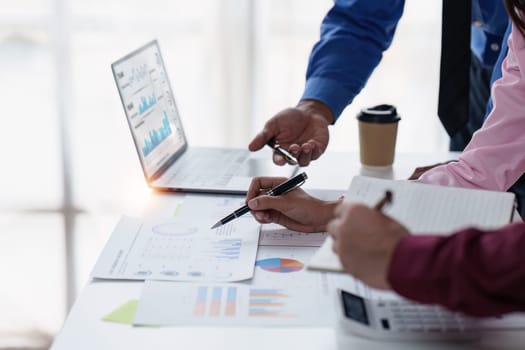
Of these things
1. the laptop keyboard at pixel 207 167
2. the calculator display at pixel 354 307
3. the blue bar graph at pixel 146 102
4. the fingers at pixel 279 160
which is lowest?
the laptop keyboard at pixel 207 167

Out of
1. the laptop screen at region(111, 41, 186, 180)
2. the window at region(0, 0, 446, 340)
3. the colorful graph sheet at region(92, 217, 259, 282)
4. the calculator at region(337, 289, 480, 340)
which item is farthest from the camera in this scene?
the window at region(0, 0, 446, 340)

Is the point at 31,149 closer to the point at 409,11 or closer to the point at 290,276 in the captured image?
the point at 409,11

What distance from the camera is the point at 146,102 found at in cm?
165

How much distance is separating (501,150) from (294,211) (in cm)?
37

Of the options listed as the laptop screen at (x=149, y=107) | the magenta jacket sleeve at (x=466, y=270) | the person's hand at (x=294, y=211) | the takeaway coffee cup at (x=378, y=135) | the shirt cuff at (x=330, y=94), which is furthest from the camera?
the shirt cuff at (x=330, y=94)

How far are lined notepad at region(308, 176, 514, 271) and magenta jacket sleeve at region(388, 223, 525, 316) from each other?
0.12 metres

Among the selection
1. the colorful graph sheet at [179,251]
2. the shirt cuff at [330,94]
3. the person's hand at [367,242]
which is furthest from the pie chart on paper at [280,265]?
the shirt cuff at [330,94]

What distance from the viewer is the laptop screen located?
1.55 metres

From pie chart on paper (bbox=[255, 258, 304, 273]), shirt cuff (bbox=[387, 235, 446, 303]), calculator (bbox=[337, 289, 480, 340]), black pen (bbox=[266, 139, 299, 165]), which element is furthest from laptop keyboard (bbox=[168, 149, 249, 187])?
shirt cuff (bbox=[387, 235, 446, 303])

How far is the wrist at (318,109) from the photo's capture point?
69.6 inches

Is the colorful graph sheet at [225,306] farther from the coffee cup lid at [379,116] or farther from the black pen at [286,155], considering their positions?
the coffee cup lid at [379,116]

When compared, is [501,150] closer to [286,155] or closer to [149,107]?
[286,155]

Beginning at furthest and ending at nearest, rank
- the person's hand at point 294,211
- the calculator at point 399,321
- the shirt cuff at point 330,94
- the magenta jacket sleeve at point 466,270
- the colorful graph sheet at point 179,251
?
the shirt cuff at point 330,94, the person's hand at point 294,211, the colorful graph sheet at point 179,251, the calculator at point 399,321, the magenta jacket sleeve at point 466,270

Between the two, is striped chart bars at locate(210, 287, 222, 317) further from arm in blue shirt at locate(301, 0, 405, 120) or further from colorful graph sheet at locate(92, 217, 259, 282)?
arm in blue shirt at locate(301, 0, 405, 120)
